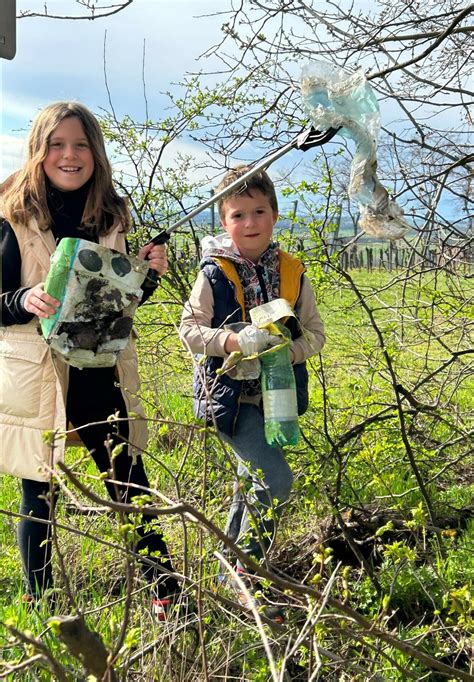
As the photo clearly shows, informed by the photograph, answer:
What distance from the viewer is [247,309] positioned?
2789 millimetres

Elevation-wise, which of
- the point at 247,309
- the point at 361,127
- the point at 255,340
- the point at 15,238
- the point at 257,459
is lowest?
the point at 257,459

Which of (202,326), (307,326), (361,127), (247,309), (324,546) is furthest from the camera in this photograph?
(324,546)

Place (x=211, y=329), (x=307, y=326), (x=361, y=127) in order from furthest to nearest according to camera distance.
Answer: (x=307, y=326) < (x=211, y=329) < (x=361, y=127)

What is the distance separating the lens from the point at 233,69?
12.1ft

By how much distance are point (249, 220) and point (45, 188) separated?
29.7 inches

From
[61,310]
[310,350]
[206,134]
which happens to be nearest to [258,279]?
[310,350]

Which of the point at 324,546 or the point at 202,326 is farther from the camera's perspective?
the point at 324,546

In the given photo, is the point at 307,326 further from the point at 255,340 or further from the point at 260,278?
the point at 255,340

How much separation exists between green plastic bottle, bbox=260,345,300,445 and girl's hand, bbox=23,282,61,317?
73 cm

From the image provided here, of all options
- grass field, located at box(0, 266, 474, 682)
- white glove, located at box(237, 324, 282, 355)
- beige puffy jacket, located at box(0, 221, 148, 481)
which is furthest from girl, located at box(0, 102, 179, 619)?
white glove, located at box(237, 324, 282, 355)

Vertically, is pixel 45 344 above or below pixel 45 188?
below

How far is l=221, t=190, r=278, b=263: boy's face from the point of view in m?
2.80

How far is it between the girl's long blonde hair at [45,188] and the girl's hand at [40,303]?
0.30 meters

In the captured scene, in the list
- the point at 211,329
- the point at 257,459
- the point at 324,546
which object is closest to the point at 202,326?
the point at 211,329
